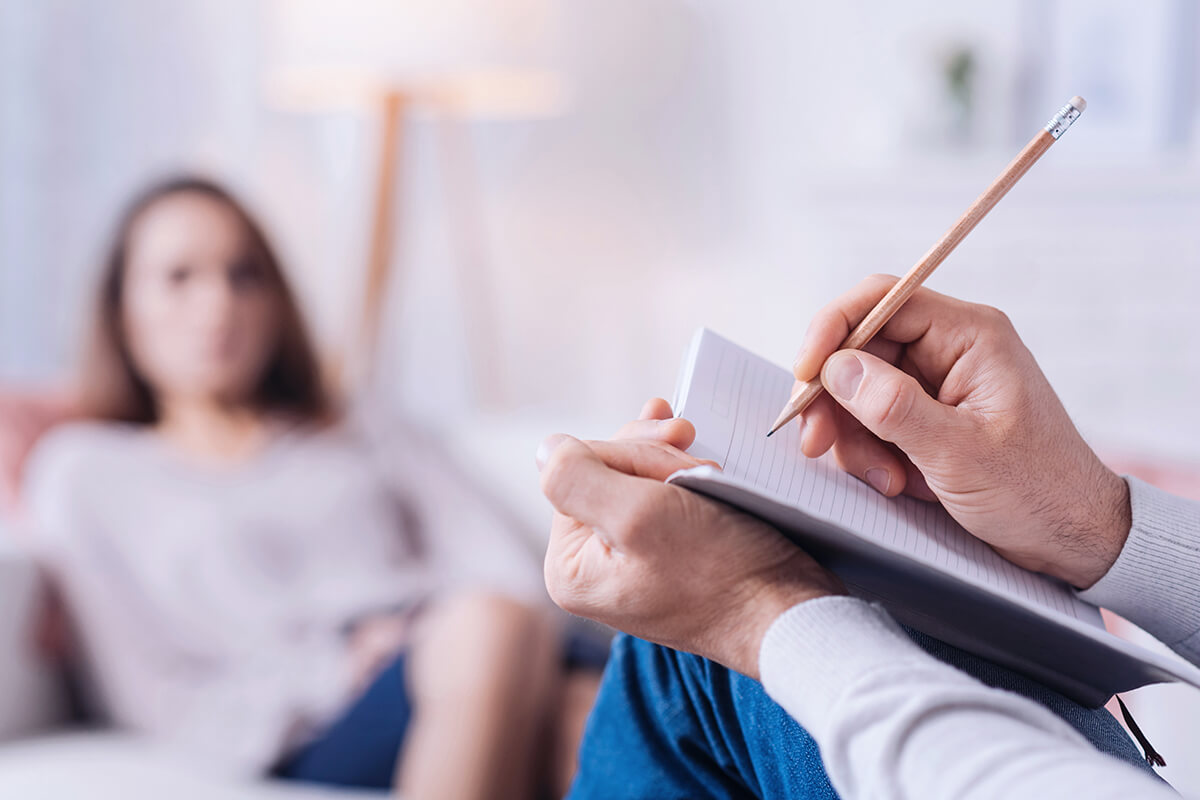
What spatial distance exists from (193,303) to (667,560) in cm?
115

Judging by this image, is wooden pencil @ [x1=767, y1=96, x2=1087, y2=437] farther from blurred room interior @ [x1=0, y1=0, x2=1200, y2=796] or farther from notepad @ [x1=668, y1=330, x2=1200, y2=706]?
blurred room interior @ [x1=0, y1=0, x2=1200, y2=796]

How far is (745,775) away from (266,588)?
86 cm

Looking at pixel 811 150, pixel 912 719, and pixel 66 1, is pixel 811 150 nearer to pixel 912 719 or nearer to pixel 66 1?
pixel 66 1

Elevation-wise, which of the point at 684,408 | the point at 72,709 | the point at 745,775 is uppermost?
the point at 684,408

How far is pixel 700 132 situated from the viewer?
2588mm

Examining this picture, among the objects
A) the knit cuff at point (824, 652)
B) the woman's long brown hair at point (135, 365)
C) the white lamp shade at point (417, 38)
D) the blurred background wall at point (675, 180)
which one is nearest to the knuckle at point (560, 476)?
the knit cuff at point (824, 652)

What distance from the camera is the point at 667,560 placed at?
0.47m

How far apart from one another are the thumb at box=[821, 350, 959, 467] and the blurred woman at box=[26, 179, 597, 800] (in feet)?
2.49

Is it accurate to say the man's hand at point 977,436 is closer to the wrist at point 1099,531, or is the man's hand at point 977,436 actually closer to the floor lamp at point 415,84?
the wrist at point 1099,531

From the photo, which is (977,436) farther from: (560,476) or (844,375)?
(560,476)

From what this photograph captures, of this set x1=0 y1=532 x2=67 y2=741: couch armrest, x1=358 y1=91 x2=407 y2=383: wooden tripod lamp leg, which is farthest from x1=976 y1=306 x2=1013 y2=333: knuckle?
x1=358 y1=91 x2=407 y2=383: wooden tripod lamp leg

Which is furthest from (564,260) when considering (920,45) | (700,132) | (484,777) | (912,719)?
(912,719)

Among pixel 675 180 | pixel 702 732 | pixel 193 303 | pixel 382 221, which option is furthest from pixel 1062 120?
pixel 675 180

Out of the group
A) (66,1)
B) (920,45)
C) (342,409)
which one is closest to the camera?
(342,409)
